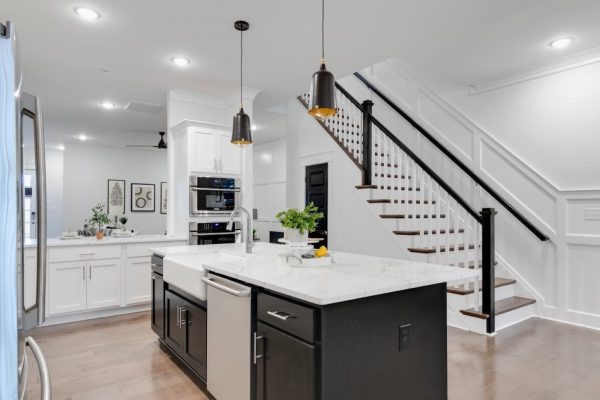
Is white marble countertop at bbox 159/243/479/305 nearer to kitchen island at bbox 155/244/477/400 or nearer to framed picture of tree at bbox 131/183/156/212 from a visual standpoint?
kitchen island at bbox 155/244/477/400

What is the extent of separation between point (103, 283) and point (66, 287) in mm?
368

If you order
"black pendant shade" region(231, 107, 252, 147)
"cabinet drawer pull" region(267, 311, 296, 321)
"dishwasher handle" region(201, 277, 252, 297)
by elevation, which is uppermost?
"black pendant shade" region(231, 107, 252, 147)

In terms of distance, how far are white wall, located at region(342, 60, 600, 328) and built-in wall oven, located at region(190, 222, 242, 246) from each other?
3065 mm

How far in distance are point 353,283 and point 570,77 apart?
391 cm

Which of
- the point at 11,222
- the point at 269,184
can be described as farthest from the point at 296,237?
the point at 269,184

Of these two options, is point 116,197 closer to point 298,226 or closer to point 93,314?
point 93,314

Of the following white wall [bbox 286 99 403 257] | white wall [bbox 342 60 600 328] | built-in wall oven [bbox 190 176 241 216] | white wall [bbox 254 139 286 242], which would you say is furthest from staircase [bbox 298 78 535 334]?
white wall [bbox 254 139 286 242]

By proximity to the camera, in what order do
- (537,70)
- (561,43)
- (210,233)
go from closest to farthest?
(561,43), (537,70), (210,233)

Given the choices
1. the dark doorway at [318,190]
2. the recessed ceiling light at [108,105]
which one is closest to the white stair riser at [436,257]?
the dark doorway at [318,190]

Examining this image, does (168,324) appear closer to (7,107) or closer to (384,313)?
Result: (384,313)

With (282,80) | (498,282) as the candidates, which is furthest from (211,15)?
(498,282)

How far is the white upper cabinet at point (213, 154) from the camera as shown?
4754mm

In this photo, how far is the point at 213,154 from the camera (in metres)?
4.90

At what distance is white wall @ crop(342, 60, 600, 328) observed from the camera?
3.89m
